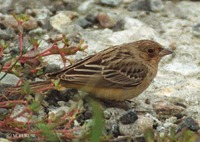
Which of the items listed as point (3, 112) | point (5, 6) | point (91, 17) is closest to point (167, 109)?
point (3, 112)

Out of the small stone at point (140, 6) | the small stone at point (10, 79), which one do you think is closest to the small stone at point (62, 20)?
the small stone at point (140, 6)

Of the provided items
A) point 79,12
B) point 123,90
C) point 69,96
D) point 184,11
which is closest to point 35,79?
point 69,96

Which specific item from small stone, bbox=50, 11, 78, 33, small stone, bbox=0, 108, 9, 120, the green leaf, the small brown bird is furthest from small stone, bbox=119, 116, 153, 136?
small stone, bbox=50, 11, 78, 33

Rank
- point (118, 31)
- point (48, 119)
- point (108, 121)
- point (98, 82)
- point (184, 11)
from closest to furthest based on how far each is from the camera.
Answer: point (48, 119), point (108, 121), point (98, 82), point (118, 31), point (184, 11)

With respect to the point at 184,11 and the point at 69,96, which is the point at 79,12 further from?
the point at 69,96

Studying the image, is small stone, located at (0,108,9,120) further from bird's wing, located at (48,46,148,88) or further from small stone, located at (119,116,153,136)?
small stone, located at (119,116,153,136)

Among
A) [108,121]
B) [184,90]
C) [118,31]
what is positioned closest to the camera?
[108,121]

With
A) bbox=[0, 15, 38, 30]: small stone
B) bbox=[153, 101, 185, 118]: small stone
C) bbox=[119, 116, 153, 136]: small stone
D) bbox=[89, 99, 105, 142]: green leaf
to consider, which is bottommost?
bbox=[0, 15, 38, 30]: small stone
